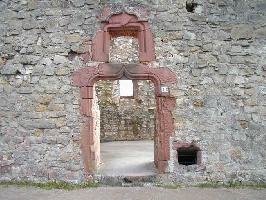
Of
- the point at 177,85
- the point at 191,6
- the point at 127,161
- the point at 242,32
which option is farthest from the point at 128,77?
the point at 127,161

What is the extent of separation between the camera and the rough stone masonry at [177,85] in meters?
6.18

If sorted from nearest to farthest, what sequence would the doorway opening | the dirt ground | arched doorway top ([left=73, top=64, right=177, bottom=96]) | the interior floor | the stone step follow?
1. the dirt ground
2. the stone step
3. arched doorway top ([left=73, top=64, right=177, bottom=96])
4. the interior floor
5. the doorway opening

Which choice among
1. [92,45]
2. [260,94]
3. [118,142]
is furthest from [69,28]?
[118,142]

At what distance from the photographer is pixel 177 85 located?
20.5 ft

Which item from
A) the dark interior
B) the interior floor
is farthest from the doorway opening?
the dark interior

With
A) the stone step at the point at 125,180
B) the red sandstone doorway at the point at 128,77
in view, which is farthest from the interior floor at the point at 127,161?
the red sandstone doorway at the point at 128,77

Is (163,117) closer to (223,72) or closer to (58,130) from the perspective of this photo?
(223,72)

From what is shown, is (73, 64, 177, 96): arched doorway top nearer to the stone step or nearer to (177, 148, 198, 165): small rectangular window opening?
(177, 148, 198, 165): small rectangular window opening

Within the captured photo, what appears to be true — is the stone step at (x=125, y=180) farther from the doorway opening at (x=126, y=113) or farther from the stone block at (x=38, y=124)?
the doorway opening at (x=126, y=113)

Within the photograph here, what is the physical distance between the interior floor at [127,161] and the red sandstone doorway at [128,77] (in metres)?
0.48

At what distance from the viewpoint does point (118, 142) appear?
1242 centimetres

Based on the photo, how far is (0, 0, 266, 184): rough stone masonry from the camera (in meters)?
6.18

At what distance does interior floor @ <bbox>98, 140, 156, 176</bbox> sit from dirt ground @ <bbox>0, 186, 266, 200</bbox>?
68 cm

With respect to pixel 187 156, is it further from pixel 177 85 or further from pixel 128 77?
pixel 128 77
